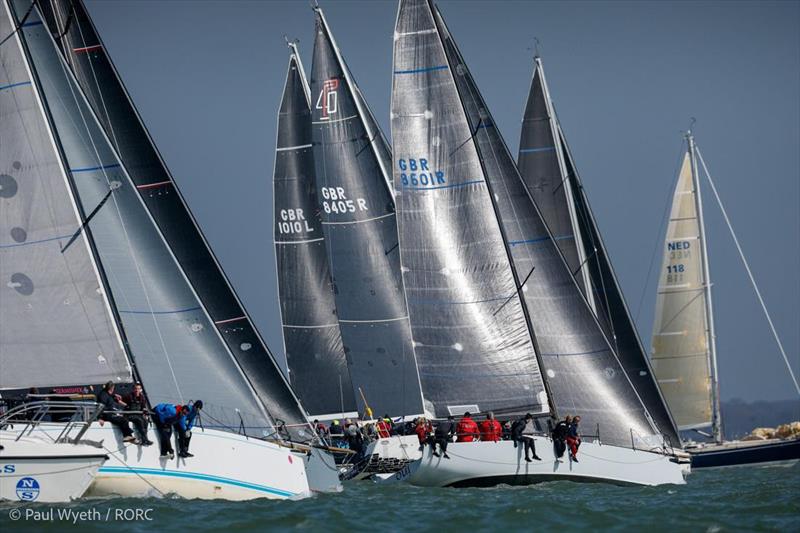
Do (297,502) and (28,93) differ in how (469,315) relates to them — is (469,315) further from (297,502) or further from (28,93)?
(28,93)

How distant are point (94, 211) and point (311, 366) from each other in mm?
16171

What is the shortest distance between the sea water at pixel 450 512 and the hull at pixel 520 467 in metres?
0.97

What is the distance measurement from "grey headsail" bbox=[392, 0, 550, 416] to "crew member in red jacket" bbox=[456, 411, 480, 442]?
1378mm

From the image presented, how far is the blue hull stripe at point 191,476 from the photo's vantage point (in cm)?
2033

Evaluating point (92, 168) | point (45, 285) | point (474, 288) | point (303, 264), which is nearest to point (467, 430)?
point (474, 288)

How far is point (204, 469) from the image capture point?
69.5 ft

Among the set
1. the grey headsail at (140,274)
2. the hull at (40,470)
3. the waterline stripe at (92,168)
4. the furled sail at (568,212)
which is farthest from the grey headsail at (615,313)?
the hull at (40,470)

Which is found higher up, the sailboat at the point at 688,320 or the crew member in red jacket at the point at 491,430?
the sailboat at the point at 688,320

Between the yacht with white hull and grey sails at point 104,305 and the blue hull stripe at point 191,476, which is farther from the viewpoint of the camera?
the yacht with white hull and grey sails at point 104,305

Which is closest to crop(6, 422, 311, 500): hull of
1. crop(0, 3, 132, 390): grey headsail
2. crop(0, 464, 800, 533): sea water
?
crop(0, 464, 800, 533): sea water

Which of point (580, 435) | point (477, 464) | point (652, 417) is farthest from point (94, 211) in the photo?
point (652, 417)

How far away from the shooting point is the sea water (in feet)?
59.7

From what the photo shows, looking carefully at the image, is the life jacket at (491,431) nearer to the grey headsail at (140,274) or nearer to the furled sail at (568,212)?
the grey headsail at (140,274)

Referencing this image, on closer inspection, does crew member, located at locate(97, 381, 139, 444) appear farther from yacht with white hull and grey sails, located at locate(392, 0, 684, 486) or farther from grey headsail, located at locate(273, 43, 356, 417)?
grey headsail, located at locate(273, 43, 356, 417)
